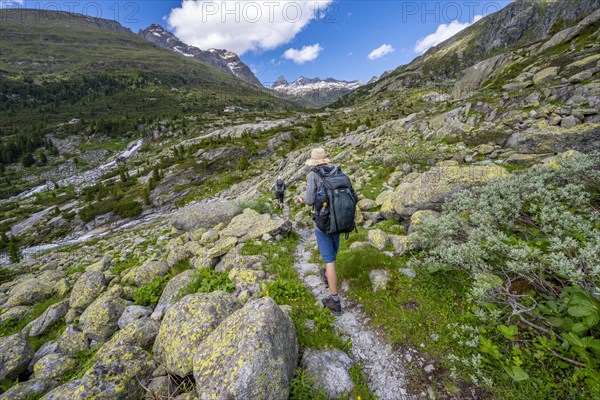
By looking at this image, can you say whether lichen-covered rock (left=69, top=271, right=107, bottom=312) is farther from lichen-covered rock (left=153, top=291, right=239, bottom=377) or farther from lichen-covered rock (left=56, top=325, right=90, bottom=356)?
lichen-covered rock (left=153, top=291, right=239, bottom=377)

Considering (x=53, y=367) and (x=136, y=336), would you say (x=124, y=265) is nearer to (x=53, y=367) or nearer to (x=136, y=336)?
(x=53, y=367)

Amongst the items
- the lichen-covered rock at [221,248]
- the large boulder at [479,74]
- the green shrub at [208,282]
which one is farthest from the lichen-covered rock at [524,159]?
the large boulder at [479,74]

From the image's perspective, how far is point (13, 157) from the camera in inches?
3130

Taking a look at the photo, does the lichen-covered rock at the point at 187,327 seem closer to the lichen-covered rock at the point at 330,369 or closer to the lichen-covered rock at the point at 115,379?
the lichen-covered rock at the point at 115,379

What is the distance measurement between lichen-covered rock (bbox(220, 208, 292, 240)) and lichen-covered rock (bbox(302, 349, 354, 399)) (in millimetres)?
5700

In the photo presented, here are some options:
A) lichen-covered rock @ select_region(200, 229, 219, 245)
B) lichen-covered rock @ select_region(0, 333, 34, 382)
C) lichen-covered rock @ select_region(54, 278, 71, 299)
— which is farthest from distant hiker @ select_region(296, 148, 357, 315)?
lichen-covered rock @ select_region(54, 278, 71, 299)

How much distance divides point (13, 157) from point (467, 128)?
12411cm

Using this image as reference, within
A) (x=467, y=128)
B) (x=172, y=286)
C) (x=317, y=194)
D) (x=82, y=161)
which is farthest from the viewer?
(x=82, y=161)

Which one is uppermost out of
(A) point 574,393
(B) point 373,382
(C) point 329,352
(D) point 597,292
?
(D) point 597,292

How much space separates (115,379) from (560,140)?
612 inches

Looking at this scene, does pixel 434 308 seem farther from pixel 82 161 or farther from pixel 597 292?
pixel 82 161

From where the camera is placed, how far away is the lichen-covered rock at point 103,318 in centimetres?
611

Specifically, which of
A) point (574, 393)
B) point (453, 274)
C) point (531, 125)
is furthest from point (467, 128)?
point (574, 393)

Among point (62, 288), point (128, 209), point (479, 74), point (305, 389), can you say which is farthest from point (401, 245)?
point (479, 74)
